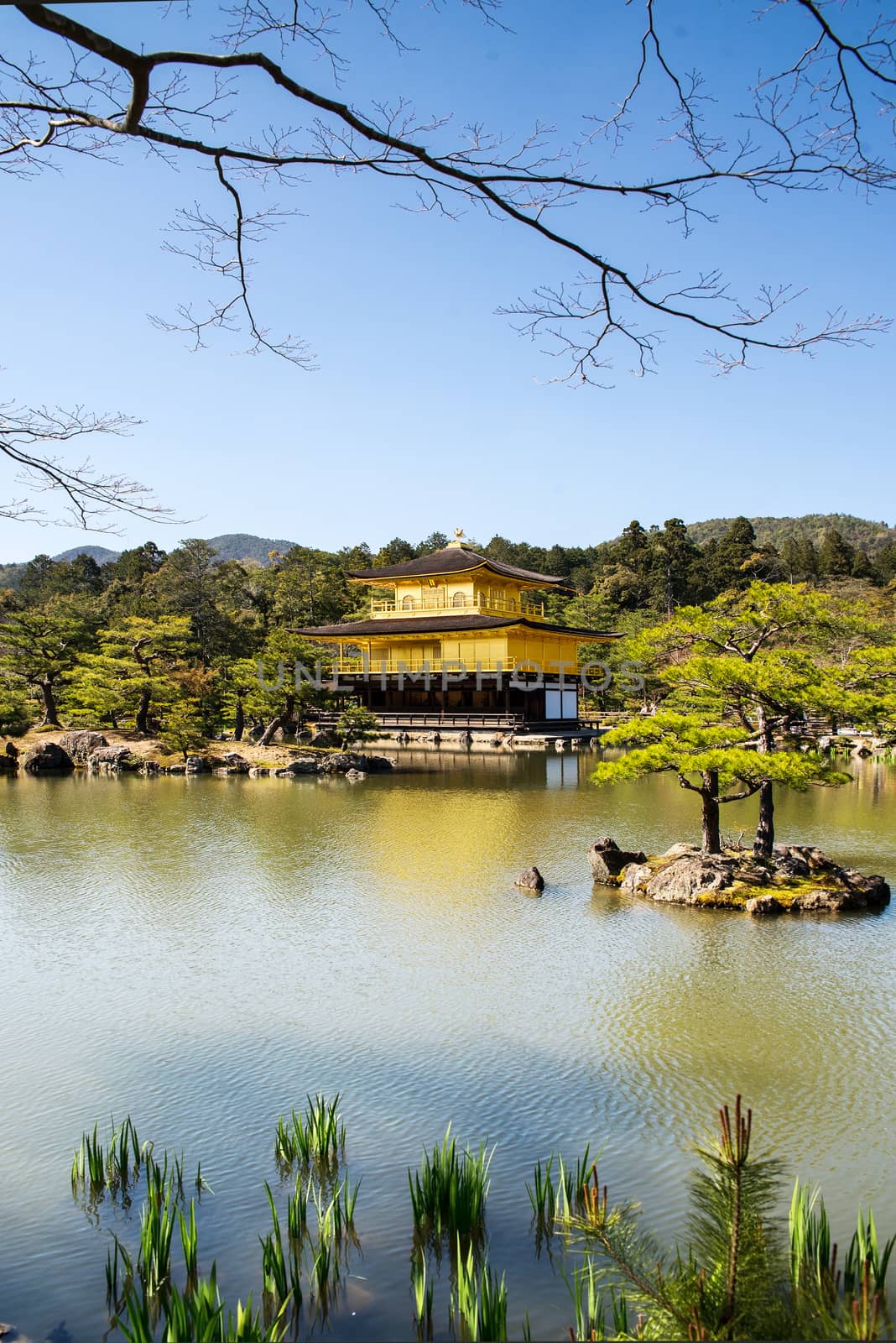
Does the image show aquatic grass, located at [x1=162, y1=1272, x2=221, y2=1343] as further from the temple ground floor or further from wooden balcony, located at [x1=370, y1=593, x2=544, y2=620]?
wooden balcony, located at [x1=370, y1=593, x2=544, y2=620]

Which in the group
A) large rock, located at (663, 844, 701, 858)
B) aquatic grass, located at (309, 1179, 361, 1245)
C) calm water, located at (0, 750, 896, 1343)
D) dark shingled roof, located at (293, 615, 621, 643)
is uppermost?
dark shingled roof, located at (293, 615, 621, 643)

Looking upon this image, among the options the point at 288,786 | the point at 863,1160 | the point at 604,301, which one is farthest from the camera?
the point at 288,786

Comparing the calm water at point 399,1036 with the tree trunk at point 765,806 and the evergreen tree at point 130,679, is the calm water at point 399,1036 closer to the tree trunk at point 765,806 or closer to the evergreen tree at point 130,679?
the tree trunk at point 765,806

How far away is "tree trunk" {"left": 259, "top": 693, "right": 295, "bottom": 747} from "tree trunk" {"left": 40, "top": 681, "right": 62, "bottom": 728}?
5.12m

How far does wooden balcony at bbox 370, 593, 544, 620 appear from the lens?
93.0 ft

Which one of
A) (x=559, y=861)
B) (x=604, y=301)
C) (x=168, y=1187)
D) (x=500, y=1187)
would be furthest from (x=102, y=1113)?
(x=559, y=861)

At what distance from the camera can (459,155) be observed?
104 inches

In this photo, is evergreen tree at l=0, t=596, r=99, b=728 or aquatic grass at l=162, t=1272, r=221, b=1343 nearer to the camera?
aquatic grass at l=162, t=1272, r=221, b=1343

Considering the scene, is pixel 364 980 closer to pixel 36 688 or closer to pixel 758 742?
pixel 758 742

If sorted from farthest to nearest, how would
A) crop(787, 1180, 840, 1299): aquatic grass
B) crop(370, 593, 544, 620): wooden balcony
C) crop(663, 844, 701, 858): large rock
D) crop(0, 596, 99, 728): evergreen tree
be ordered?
crop(370, 593, 544, 620): wooden balcony → crop(0, 596, 99, 728): evergreen tree → crop(663, 844, 701, 858): large rock → crop(787, 1180, 840, 1299): aquatic grass

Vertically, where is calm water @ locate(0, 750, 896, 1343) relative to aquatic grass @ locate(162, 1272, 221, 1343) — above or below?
below

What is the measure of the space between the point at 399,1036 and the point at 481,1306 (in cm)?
261

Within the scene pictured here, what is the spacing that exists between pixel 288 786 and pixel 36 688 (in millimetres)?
11925

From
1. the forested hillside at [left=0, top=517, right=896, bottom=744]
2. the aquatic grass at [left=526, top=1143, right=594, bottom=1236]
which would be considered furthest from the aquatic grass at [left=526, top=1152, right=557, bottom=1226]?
the forested hillside at [left=0, top=517, right=896, bottom=744]
